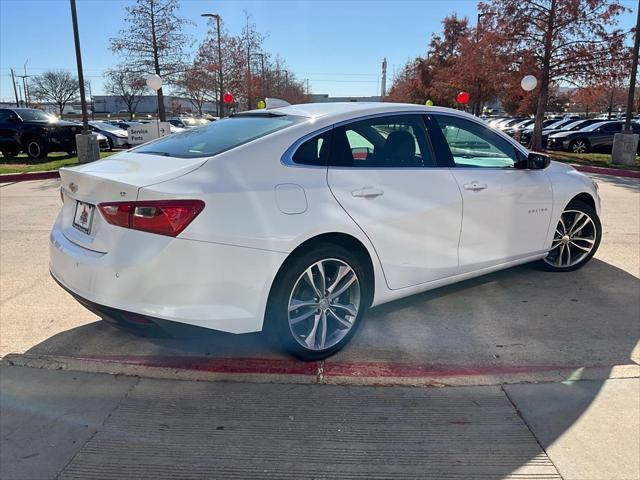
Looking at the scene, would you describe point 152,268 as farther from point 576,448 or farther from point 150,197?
point 576,448

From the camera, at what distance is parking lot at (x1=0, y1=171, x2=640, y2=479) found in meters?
2.53

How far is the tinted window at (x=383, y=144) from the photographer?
11.5 feet

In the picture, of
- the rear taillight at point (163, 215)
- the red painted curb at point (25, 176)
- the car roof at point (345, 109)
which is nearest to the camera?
the rear taillight at point (163, 215)

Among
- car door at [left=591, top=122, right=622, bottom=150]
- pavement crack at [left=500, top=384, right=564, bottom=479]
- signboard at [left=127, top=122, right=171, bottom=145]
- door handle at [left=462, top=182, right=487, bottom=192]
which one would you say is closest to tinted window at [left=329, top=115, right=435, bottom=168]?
door handle at [left=462, top=182, right=487, bottom=192]

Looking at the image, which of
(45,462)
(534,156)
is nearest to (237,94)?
(534,156)

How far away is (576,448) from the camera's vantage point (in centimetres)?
263

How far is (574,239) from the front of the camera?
203 inches

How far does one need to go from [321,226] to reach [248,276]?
0.54 m

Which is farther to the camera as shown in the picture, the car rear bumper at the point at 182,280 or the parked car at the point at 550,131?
the parked car at the point at 550,131

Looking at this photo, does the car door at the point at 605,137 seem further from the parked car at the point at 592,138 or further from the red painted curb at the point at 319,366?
the red painted curb at the point at 319,366

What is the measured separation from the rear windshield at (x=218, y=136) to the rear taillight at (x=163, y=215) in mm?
515

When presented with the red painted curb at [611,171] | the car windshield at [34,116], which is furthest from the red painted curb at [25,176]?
the red painted curb at [611,171]

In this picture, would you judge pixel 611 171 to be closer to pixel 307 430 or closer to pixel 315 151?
pixel 315 151

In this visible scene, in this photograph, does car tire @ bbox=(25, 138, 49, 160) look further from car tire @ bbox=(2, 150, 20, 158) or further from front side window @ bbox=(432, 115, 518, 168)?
front side window @ bbox=(432, 115, 518, 168)
